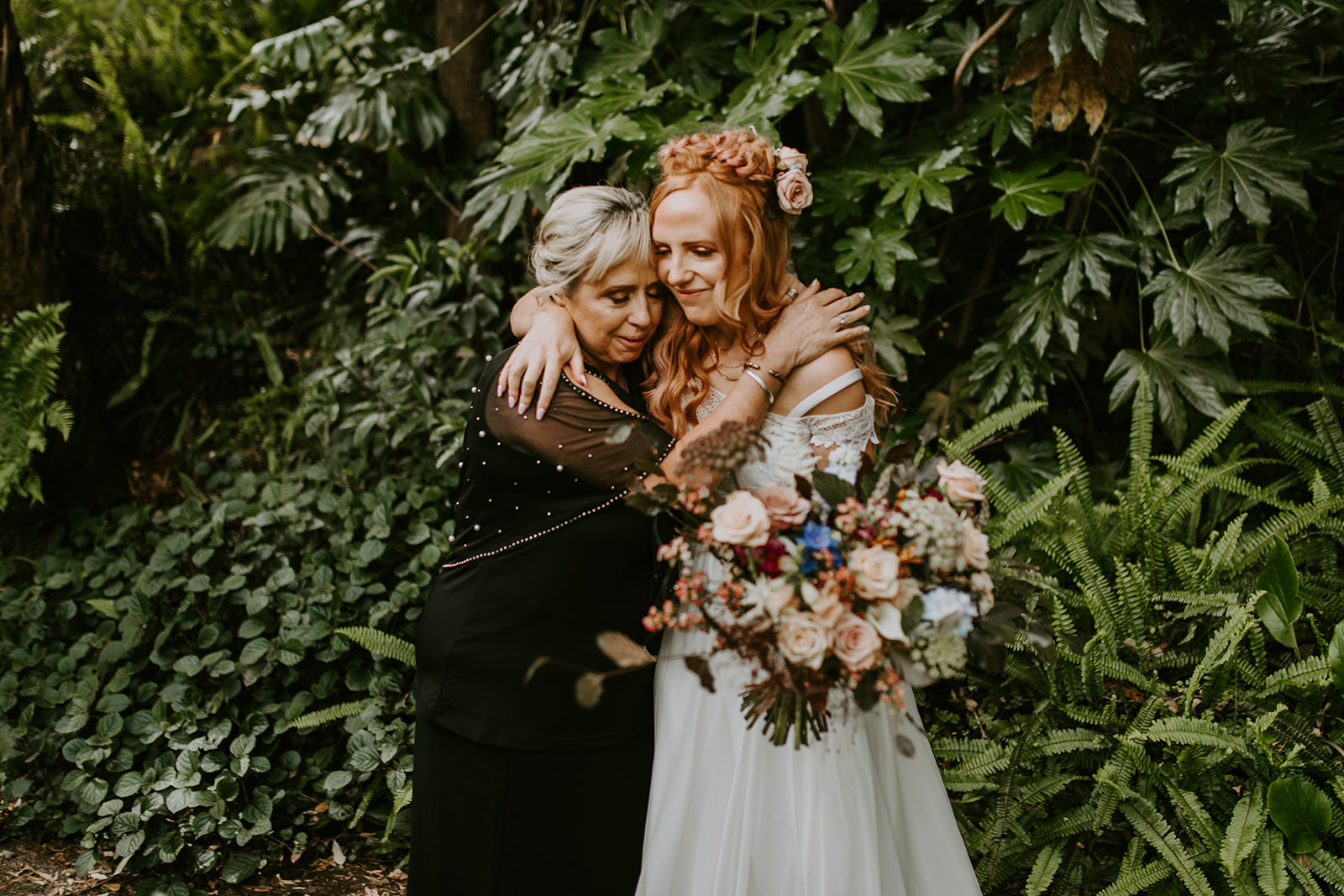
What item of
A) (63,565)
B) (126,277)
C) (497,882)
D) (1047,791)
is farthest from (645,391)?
(126,277)

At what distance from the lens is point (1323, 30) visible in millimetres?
3354

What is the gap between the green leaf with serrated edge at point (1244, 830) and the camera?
2332 mm

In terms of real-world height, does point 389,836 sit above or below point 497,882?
below

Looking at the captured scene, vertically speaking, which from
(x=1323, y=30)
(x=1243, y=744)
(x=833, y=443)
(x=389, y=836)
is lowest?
(x=389, y=836)

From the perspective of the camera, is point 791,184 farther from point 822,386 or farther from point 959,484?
point 959,484

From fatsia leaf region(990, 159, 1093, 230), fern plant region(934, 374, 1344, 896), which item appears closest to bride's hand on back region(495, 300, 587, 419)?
fern plant region(934, 374, 1344, 896)

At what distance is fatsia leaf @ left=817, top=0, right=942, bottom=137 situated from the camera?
9.92 feet

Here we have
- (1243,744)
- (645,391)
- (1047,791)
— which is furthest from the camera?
(1047,791)

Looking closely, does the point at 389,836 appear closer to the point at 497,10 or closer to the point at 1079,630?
the point at 1079,630

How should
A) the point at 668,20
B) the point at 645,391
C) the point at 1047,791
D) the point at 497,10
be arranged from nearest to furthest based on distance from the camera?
the point at 645,391 < the point at 1047,791 < the point at 668,20 < the point at 497,10

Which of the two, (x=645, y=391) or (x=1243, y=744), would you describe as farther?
(x=1243, y=744)

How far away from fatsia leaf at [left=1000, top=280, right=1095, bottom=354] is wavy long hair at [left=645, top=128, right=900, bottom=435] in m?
1.31

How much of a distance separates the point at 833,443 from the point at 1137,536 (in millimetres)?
1826

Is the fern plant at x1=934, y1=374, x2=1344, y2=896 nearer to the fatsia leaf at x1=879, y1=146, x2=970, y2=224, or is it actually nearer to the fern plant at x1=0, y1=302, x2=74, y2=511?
the fatsia leaf at x1=879, y1=146, x2=970, y2=224
